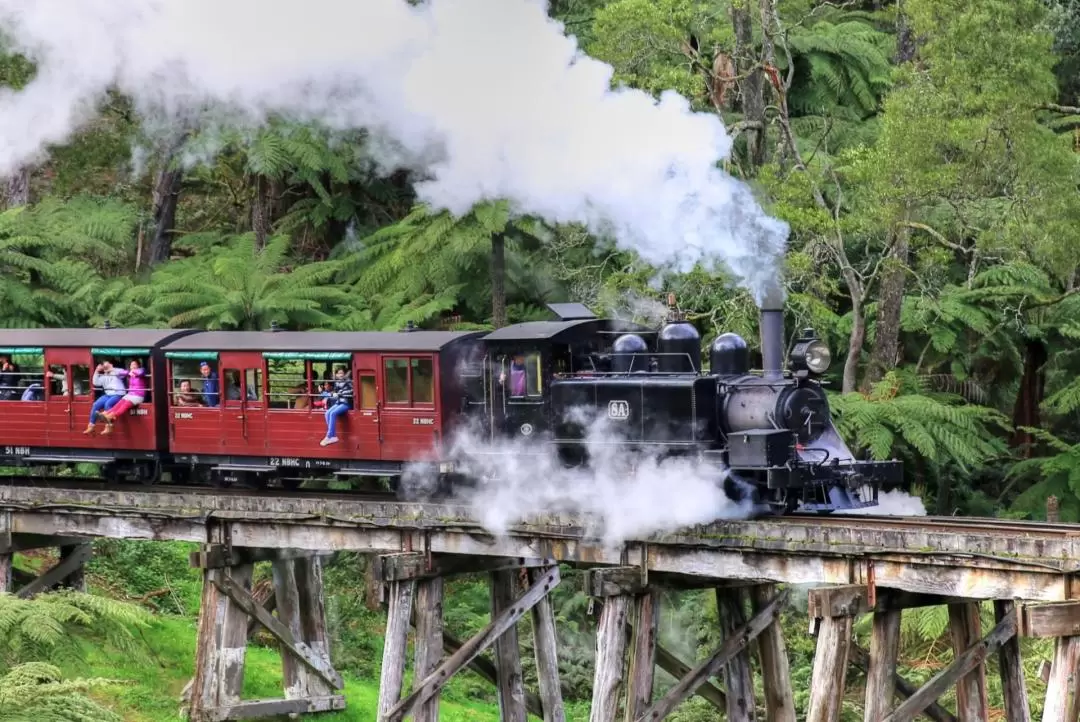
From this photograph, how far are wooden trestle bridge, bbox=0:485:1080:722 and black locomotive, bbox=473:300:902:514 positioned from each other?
1.88ft

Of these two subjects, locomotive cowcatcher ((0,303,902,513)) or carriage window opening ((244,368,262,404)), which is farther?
carriage window opening ((244,368,262,404))

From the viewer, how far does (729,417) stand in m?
15.5

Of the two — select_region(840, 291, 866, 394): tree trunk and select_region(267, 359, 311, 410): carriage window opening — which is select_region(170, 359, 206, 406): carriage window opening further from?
select_region(840, 291, 866, 394): tree trunk

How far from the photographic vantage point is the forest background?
1875 centimetres

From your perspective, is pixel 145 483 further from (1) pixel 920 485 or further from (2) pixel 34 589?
(1) pixel 920 485

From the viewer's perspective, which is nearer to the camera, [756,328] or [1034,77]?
[1034,77]

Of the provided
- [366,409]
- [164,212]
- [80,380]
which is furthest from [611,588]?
[164,212]

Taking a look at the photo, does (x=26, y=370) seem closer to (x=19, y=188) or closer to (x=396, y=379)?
(x=396, y=379)

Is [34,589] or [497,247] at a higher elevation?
[497,247]

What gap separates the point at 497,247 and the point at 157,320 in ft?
21.0

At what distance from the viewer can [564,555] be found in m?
14.9

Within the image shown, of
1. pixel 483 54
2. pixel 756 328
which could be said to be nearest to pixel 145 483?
pixel 483 54

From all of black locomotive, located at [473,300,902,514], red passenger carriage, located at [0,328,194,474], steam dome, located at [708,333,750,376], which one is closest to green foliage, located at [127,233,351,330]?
red passenger carriage, located at [0,328,194,474]

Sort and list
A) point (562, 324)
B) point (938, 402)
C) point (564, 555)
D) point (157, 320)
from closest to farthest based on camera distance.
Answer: point (564, 555), point (562, 324), point (938, 402), point (157, 320)
